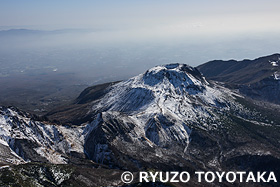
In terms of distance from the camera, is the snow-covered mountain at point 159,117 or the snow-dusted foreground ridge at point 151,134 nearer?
the snow-dusted foreground ridge at point 151,134

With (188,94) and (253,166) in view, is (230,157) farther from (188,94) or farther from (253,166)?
(188,94)

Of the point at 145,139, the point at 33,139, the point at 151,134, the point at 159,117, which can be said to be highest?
the point at 33,139

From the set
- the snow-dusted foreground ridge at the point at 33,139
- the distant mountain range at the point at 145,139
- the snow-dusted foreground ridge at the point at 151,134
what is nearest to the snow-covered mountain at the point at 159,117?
the snow-dusted foreground ridge at the point at 151,134

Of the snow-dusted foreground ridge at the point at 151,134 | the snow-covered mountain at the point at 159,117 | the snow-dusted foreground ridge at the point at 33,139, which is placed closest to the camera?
the snow-dusted foreground ridge at the point at 33,139

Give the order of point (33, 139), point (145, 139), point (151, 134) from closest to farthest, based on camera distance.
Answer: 1. point (33, 139)
2. point (145, 139)
3. point (151, 134)

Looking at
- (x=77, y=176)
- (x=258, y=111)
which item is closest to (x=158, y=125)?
(x=77, y=176)

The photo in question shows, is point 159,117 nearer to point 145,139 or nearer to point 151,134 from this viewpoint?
point 151,134

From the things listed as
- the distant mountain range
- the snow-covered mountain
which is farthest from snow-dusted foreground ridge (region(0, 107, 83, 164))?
the snow-covered mountain

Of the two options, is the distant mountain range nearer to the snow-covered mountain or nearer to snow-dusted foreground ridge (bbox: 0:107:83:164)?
snow-dusted foreground ridge (bbox: 0:107:83:164)

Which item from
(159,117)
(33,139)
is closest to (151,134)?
(159,117)

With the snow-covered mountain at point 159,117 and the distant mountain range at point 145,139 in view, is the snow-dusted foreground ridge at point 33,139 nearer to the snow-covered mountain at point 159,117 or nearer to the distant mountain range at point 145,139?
the distant mountain range at point 145,139
